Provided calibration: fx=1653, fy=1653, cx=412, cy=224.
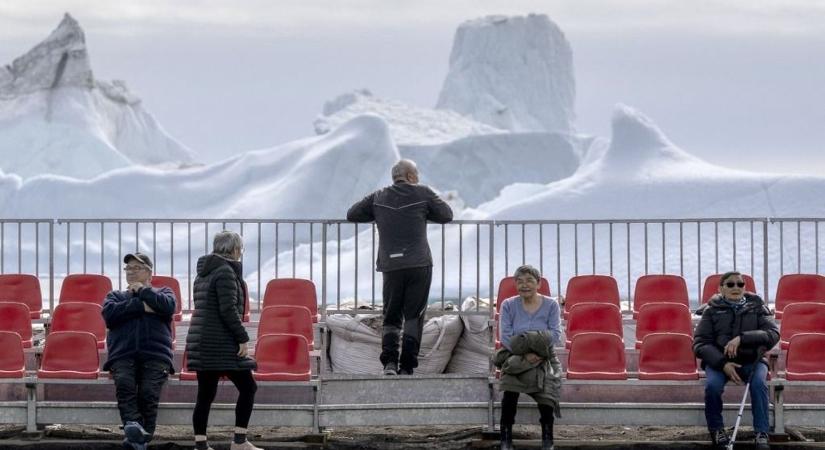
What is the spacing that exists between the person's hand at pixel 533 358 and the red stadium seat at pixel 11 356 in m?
3.90

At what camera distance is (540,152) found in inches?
2926

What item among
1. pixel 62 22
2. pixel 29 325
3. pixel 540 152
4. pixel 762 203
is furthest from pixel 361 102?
pixel 29 325

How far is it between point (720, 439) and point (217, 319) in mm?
3575

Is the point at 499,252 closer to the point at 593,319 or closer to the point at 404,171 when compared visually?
the point at 593,319

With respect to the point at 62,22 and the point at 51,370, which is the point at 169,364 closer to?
the point at 51,370

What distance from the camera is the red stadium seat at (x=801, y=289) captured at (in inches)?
565

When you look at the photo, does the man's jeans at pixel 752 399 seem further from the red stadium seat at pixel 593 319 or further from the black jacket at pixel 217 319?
the black jacket at pixel 217 319

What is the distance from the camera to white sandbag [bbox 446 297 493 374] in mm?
13781

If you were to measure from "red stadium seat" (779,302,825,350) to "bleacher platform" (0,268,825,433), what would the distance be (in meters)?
0.01

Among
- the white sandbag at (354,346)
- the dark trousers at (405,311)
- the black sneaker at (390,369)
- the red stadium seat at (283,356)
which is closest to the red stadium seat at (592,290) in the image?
the white sandbag at (354,346)

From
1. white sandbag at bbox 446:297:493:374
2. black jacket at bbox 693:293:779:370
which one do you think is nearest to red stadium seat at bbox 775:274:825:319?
white sandbag at bbox 446:297:493:374

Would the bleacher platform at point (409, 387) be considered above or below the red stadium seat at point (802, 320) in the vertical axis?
below

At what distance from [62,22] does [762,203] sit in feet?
126

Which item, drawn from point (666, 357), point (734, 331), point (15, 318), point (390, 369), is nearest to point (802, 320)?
point (666, 357)
